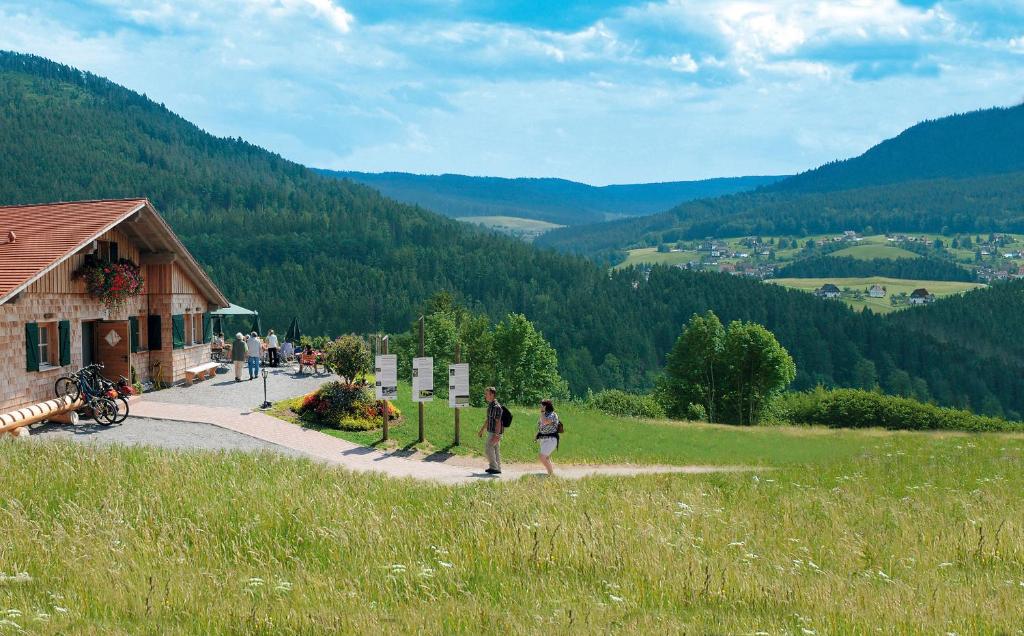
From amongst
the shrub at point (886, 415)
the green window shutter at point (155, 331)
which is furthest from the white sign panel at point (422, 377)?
the shrub at point (886, 415)

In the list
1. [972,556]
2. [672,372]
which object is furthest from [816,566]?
[672,372]

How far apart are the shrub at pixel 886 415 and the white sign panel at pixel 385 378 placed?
38186 millimetres

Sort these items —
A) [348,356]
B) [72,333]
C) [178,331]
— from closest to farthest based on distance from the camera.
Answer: [72,333] < [348,356] < [178,331]

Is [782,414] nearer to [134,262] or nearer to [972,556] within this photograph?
[134,262]

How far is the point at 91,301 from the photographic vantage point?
26484mm

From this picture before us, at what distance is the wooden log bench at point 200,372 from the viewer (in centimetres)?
3186

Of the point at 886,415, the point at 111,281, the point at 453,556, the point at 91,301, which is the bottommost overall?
the point at 886,415

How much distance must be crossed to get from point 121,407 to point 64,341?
3.06 metres

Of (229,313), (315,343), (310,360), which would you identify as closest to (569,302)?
(315,343)

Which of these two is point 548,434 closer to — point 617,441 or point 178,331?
point 617,441

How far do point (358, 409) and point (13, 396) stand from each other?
9811 millimetres

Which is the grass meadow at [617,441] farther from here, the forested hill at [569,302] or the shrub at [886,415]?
the forested hill at [569,302]

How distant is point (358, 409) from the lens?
995 inches

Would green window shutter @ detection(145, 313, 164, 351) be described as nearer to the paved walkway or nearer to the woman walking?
the paved walkway
